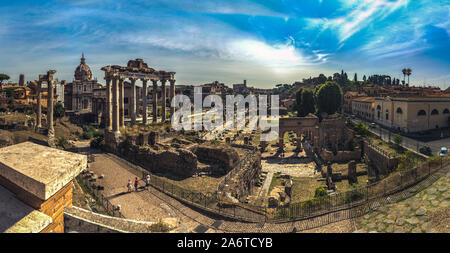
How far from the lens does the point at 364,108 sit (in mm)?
60031

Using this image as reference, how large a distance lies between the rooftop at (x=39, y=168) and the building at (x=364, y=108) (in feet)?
197

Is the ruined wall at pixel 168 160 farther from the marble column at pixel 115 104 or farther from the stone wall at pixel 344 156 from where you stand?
the stone wall at pixel 344 156

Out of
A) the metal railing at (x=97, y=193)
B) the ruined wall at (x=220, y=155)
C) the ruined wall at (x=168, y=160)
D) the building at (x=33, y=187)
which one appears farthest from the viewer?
the ruined wall at (x=220, y=155)

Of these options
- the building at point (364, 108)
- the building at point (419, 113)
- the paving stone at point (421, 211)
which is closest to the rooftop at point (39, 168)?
the paving stone at point (421, 211)

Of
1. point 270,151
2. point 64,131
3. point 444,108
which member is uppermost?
point 444,108

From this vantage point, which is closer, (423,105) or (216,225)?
(216,225)

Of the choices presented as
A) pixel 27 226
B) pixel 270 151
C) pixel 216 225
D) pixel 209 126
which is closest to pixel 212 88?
pixel 209 126

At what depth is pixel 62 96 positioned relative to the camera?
226 feet

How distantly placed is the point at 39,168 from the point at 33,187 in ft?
1.31

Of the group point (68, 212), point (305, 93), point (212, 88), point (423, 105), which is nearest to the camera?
point (68, 212)

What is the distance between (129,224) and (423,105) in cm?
4554

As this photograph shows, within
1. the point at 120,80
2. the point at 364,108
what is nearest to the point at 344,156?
the point at 120,80

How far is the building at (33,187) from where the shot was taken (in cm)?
359
